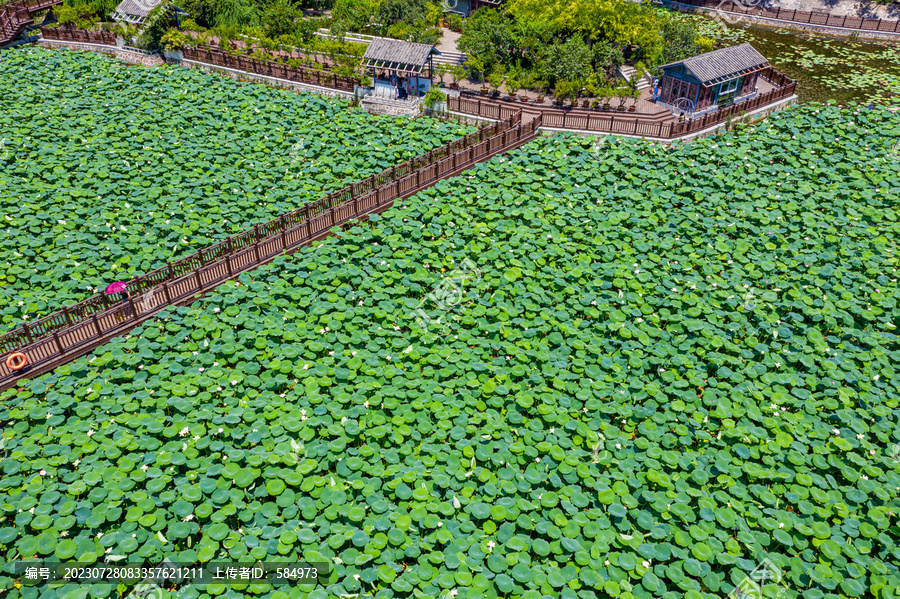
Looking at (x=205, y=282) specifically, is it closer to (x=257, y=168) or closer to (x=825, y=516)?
(x=257, y=168)

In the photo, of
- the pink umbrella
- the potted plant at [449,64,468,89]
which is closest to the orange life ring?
the pink umbrella

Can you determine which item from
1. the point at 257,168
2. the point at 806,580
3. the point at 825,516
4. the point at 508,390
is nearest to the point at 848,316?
the point at 825,516

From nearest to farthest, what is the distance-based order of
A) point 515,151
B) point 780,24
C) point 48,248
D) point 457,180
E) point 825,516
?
point 825,516
point 48,248
point 457,180
point 515,151
point 780,24

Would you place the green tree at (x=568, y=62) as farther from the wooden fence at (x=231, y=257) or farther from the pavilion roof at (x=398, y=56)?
the pavilion roof at (x=398, y=56)

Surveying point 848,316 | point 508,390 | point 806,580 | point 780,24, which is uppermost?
point 780,24

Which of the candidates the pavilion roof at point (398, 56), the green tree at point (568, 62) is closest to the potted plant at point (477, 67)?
the pavilion roof at point (398, 56)

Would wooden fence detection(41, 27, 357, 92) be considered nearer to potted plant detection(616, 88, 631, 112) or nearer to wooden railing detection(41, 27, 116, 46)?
wooden railing detection(41, 27, 116, 46)
